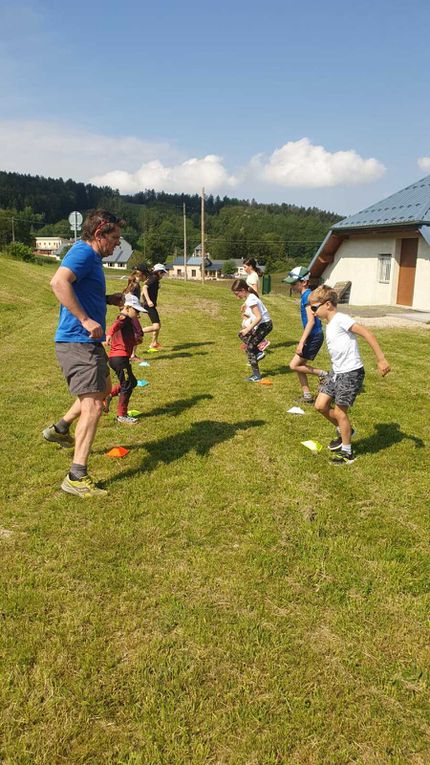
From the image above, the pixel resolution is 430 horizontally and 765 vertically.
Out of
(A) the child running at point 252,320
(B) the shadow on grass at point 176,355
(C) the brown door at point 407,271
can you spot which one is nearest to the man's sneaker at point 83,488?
(A) the child running at point 252,320

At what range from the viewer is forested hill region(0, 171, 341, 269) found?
121750 mm

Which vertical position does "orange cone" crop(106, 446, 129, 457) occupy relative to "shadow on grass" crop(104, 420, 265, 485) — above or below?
above

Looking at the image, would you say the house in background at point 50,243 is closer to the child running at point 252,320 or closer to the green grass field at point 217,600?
the child running at point 252,320

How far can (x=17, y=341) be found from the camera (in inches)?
484

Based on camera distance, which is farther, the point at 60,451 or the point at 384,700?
the point at 60,451

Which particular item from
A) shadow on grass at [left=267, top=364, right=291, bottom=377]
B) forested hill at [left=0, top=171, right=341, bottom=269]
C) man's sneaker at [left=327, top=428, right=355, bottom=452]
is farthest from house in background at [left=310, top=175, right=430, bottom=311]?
forested hill at [left=0, top=171, right=341, bottom=269]

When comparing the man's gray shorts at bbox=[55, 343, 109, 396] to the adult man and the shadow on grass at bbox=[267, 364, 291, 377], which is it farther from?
the shadow on grass at bbox=[267, 364, 291, 377]

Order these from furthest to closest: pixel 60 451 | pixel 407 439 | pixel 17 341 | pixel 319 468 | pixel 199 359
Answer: pixel 17 341
pixel 199 359
pixel 407 439
pixel 60 451
pixel 319 468

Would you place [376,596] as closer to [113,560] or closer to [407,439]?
[113,560]

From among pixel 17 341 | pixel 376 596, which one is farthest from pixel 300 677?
pixel 17 341

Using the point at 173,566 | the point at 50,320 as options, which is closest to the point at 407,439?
the point at 173,566

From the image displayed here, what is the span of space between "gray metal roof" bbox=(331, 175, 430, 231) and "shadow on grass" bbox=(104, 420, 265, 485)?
55.1 feet

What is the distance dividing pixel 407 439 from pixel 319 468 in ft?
4.90

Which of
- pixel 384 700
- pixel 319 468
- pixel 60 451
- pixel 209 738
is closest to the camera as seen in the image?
pixel 209 738
